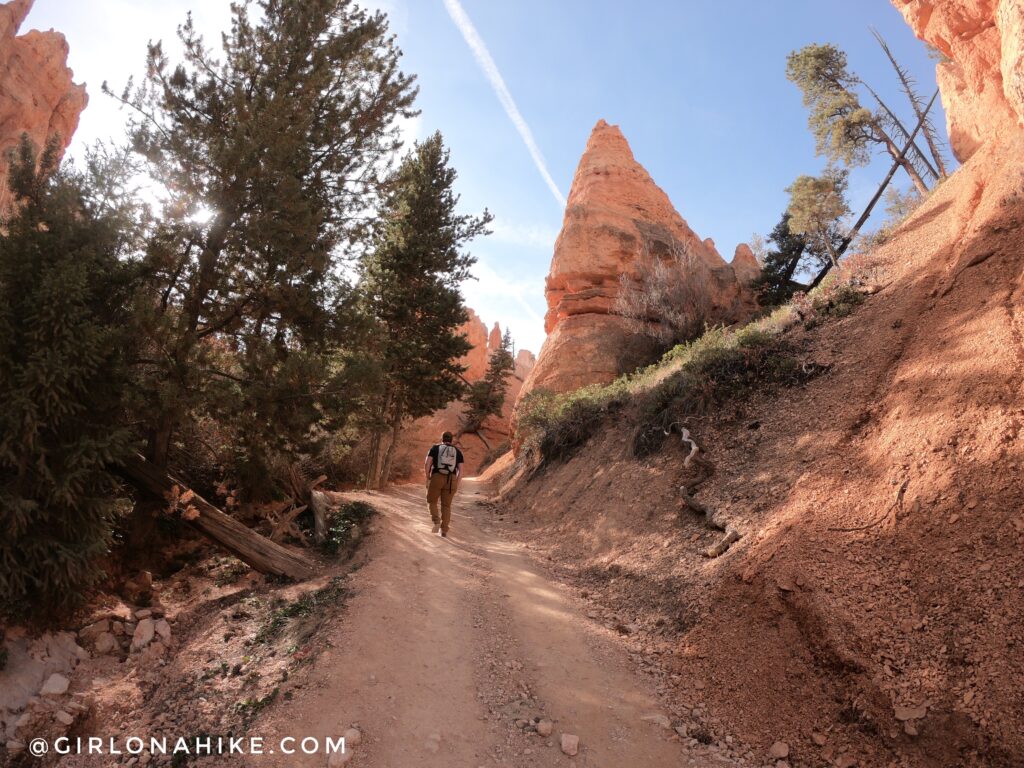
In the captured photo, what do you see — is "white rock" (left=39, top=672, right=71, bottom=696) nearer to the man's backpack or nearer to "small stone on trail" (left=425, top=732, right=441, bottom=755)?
"small stone on trail" (left=425, top=732, right=441, bottom=755)

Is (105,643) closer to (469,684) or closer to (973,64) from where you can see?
(469,684)

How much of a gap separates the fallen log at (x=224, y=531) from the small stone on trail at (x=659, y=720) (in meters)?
5.37

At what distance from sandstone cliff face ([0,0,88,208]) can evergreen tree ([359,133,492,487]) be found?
32331 mm

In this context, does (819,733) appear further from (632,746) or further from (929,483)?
(929,483)

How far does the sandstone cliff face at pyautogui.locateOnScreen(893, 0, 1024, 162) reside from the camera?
1019 centimetres

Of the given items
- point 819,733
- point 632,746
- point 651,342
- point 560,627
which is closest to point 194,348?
point 560,627

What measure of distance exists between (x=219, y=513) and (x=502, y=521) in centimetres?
768

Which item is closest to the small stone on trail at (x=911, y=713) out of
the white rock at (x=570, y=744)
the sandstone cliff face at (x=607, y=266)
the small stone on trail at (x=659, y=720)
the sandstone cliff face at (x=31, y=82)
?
the small stone on trail at (x=659, y=720)

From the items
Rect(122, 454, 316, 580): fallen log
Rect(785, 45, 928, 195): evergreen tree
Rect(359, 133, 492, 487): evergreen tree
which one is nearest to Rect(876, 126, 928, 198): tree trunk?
Rect(785, 45, 928, 195): evergreen tree

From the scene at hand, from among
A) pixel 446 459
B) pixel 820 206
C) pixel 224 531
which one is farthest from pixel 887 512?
pixel 820 206

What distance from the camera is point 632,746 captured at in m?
4.00

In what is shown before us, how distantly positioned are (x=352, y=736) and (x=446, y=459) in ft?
21.4

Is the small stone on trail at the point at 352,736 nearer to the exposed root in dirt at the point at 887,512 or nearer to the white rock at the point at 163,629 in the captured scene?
the white rock at the point at 163,629

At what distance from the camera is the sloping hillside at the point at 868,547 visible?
12.3ft
